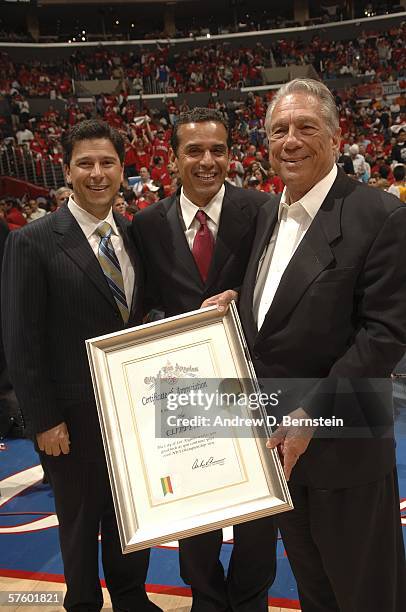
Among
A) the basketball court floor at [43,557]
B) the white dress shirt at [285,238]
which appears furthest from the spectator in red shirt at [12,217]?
the white dress shirt at [285,238]

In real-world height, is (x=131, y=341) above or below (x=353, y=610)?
above

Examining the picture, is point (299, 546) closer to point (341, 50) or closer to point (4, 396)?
point (4, 396)

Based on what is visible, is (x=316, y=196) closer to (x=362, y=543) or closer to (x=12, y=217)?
(x=362, y=543)

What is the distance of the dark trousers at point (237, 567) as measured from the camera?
2.15m

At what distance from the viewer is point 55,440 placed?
6.48ft

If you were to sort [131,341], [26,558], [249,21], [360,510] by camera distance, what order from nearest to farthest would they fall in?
[360,510]
[131,341]
[26,558]
[249,21]

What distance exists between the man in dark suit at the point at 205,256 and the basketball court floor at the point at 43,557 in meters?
0.24

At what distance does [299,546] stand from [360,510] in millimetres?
291

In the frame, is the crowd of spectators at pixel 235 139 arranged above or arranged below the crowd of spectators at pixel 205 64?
below

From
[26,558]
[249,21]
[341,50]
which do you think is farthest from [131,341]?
[249,21]

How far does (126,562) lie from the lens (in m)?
2.22

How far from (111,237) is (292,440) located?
1022mm

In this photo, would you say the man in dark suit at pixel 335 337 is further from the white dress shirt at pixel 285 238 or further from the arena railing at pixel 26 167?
the arena railing at pixel 26 167
